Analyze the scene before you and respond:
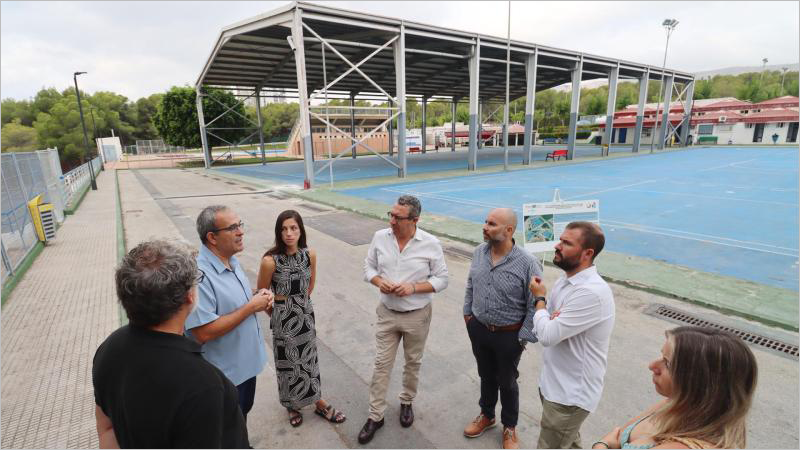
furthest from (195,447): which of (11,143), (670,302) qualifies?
(11,143)

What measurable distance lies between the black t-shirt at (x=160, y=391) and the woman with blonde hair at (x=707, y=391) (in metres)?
1.60

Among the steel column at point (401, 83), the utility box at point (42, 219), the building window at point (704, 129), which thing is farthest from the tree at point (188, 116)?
the building window at point (704, 129)

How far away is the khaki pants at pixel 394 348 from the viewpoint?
3115mm

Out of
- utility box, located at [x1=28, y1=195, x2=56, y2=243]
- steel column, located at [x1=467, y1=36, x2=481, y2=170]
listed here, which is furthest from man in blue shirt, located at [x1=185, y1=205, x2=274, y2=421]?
steel column, located at [x1=467, y1=36, x2=481, y2=170]

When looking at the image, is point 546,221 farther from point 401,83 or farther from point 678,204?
point 401,83

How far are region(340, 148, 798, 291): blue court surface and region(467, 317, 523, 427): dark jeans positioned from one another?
591 cm

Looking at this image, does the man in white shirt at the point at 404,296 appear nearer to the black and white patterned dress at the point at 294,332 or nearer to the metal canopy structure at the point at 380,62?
the black and white patterned dress at the point at 294,332

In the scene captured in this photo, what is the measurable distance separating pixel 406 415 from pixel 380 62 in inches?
1076

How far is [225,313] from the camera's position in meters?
2.42

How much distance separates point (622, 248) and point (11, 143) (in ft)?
215

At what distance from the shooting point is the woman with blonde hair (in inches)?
50.4

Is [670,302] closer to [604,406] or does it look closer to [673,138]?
[604,406]

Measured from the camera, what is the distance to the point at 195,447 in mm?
1350

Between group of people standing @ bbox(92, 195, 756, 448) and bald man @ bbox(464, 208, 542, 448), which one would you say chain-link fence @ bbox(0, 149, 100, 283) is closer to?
group of people standing @ bbox(92, 195, 756, 448)
